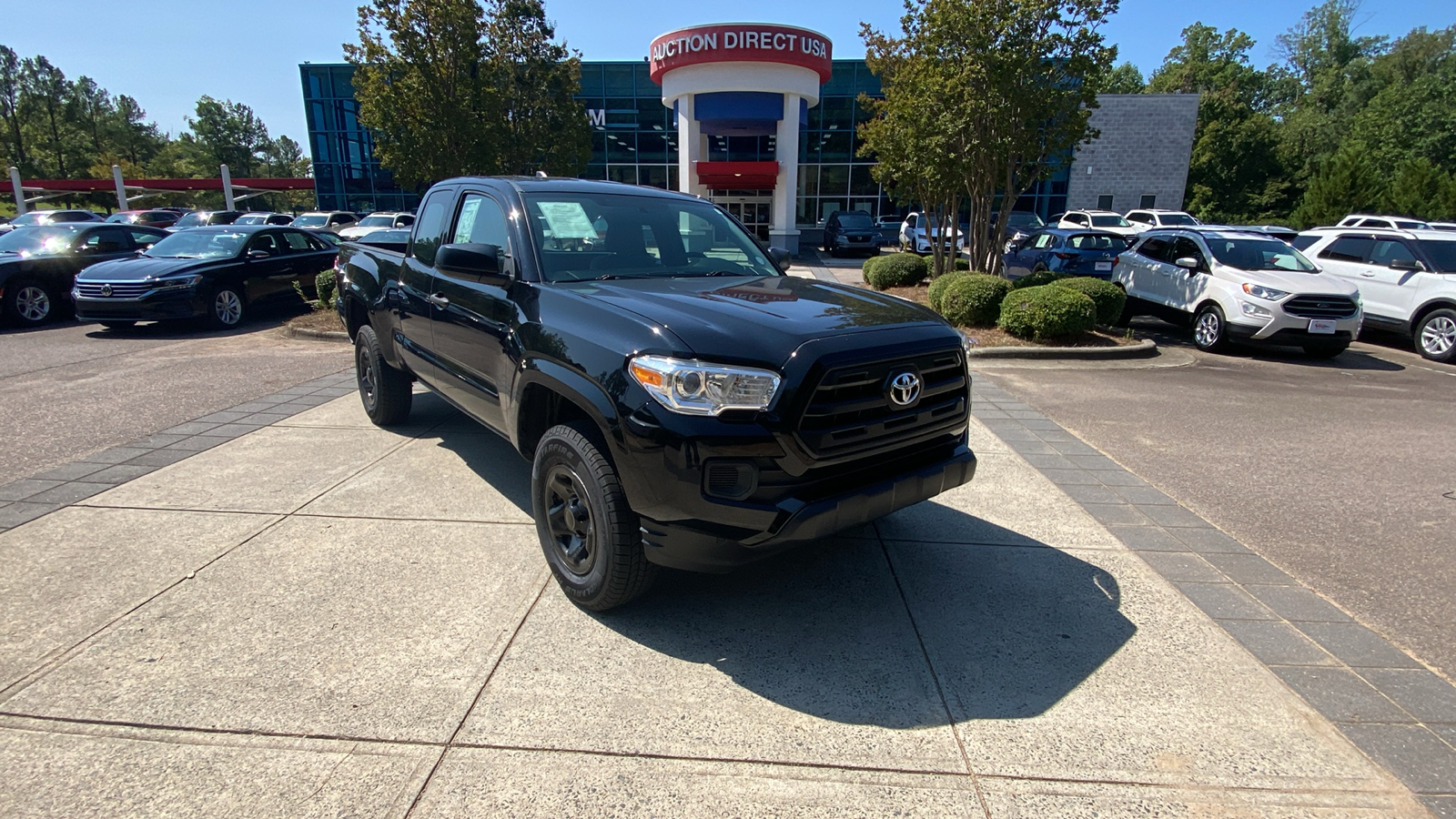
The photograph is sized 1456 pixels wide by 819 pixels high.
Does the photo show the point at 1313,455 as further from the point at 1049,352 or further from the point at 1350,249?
the point at 1350,249

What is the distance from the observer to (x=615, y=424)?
283cm

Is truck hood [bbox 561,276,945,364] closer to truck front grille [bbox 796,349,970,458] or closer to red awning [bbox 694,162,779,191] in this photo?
truck front grille [bbox 796,349,970,458]

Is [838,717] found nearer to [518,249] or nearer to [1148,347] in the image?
[518,249]

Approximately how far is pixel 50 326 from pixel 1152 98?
41.3 m

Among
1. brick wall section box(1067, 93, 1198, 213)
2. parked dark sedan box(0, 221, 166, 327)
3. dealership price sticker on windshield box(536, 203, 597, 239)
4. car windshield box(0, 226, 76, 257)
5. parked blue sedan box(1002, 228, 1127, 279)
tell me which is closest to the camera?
dealership price sticker on windshield box(536, 203, 597, 239)

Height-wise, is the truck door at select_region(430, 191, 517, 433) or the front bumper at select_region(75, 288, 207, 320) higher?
the truck door at select_region(430, 191, 517, 433)

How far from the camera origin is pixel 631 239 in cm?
401

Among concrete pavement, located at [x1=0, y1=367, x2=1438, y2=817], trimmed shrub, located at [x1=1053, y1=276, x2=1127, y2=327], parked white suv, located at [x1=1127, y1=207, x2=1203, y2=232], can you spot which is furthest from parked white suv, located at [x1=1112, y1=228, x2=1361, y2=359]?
parked white suv, located at [x1=1127, y1=207, x2=1203, y2=232]

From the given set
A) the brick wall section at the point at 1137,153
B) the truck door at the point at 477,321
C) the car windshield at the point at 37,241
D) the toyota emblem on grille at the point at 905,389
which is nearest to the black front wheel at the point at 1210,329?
the toyota emblem on grille at the point at 905,389

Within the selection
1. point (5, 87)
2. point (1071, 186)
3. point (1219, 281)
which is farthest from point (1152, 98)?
point (5, 87)

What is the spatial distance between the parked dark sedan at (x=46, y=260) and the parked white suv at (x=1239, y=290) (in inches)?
681

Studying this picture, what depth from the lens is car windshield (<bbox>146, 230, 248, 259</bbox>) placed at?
11305 millimetres

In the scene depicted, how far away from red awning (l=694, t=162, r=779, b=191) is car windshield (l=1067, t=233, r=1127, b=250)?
46.3ft

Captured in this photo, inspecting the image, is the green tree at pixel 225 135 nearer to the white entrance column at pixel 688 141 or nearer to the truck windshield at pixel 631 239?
the white entrance column at pixel 688 141
